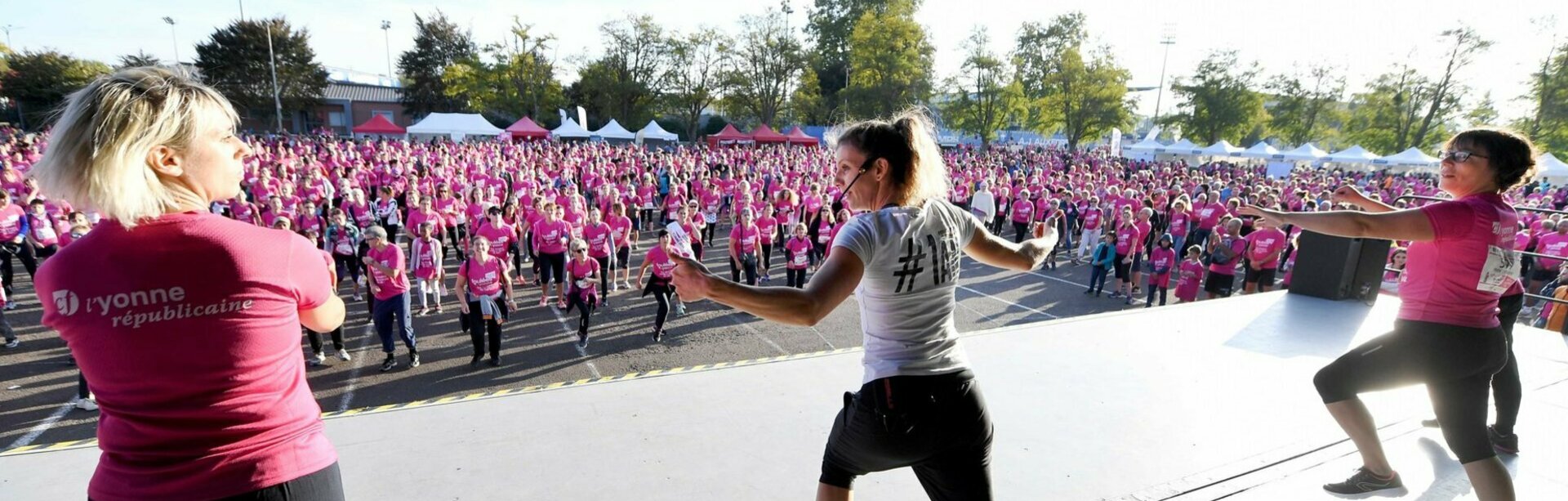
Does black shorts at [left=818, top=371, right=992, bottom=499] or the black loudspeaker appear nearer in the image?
black shorts at [left=818, top=371, right=992, bottom=499]

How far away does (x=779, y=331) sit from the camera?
348 inches

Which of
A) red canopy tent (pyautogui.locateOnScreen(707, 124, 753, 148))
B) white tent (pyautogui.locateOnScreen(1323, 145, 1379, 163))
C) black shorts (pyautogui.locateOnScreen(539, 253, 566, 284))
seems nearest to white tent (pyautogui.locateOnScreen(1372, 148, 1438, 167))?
white tent (pyautogui.locateOnScreen(1323, 145, 1379, 163))

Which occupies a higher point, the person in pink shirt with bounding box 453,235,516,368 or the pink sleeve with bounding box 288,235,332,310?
the pink sleeve with bounding box 288,235,332,310

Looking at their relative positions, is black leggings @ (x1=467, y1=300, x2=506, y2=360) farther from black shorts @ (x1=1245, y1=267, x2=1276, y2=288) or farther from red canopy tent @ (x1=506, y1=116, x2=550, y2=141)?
red canopy tent @ (x1=506, y1=116, x2=550, y2=141)

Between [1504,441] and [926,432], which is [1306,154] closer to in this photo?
[1504,441]

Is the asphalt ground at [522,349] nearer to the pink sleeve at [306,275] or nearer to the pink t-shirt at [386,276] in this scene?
the pink t-shirt at [386,276]

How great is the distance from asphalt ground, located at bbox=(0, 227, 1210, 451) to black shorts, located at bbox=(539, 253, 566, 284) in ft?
1.60

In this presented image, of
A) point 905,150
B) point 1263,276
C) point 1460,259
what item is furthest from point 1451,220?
point 1263,276

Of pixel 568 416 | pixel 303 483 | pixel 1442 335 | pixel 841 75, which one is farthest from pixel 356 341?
pixel 841 75

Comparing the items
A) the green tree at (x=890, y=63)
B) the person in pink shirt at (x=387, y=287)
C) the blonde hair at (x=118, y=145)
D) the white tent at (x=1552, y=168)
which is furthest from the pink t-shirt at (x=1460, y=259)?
the green tree at (x=890, y=63)

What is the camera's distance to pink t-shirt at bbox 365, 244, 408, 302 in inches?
269

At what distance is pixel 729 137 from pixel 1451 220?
39303 millimetres

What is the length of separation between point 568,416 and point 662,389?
0.59 m

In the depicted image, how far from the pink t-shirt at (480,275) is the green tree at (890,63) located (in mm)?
39658
